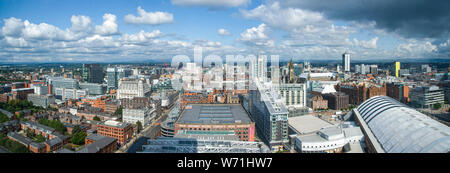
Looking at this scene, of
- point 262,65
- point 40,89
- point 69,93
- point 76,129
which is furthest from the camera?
point 262,65

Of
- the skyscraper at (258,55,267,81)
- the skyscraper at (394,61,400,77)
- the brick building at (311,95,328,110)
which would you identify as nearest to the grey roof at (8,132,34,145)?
the brick building at (311,95,328,110)

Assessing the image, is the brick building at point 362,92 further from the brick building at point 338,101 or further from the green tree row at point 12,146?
the green tree row at point 12,146

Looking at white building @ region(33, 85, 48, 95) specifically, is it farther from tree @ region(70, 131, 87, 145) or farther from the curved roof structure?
the curved roof structure

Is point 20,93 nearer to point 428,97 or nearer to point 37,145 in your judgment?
point 37,145

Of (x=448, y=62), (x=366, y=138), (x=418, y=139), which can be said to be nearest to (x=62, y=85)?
(x=366, y=138)

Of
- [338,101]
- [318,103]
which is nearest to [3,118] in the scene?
[318,103]
